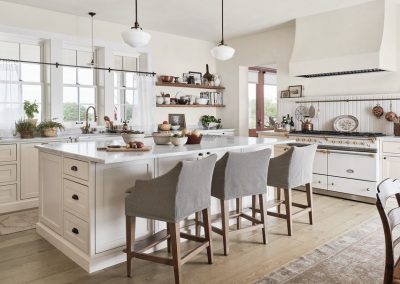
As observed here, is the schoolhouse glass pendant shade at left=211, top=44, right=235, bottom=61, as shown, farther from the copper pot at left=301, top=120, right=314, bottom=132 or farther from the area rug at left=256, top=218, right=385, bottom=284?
the copper pot at left=301, top=120, right=314, bottom=132

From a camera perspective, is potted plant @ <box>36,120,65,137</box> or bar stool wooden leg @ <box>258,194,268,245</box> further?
potted plant @ <box>36,120,65,137</box>

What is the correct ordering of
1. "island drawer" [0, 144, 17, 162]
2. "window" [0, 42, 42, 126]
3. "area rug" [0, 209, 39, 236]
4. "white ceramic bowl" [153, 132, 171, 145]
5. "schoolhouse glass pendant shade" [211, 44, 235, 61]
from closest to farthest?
1. "white ceramic bowl" [153, 132, 171, 145]
2. "area rug" [0, 209, 39, 236]
3. "schoolhouse glass pendant shade" [211, 44, 235, 61]
4. "island drawer" [0, 144, 17, 162]
5. "window" [0, 42, 42, 126]

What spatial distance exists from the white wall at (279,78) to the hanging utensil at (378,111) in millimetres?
203

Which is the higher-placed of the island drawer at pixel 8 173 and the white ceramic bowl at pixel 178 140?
the white ceramic bowl at pixel 178 140

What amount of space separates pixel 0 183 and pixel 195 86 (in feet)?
12.6

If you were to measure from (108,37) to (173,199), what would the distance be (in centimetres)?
428

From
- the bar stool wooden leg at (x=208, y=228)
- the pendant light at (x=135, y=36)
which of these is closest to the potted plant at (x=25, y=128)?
the pendant light at (x=135, y=36)

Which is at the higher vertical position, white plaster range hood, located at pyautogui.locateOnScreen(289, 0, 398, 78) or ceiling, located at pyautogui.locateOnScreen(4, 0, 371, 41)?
ceiling, located at pyautogui.locateOnScreen(4, 0, 371, 41)

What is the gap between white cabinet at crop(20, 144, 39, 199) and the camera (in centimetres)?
Answer: 453

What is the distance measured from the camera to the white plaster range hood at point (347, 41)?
15.9 feet

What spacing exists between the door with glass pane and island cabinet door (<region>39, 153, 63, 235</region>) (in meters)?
5.45

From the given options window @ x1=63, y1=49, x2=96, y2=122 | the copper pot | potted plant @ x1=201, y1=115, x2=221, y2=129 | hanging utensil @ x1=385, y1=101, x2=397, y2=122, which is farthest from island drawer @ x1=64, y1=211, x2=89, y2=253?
potted plant @ x1=201, y1=115, x2=221, y2=129

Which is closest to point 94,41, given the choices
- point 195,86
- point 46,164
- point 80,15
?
point 80,15

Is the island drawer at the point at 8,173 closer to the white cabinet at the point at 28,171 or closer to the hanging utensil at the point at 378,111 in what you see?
the white cabinet at the point at 28,171
